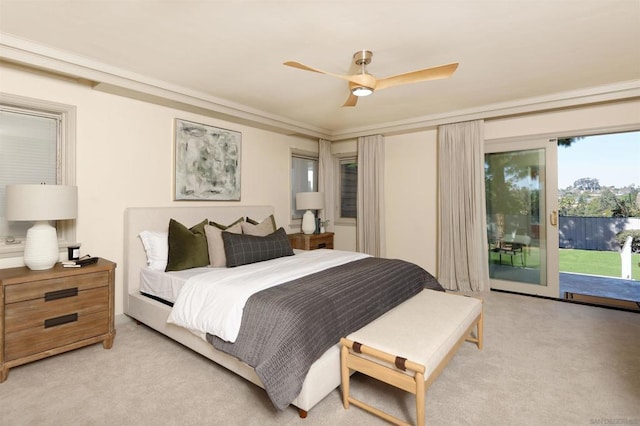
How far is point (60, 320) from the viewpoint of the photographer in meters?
2.45

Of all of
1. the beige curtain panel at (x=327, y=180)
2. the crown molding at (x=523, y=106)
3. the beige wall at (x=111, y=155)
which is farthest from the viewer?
the beige curtain panel at (x=327, y=180)

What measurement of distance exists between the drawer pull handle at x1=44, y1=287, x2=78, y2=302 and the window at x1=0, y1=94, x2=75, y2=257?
25.8 inches

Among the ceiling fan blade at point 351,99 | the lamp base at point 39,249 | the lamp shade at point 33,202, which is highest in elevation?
the ceiling fan blade at point 351,99

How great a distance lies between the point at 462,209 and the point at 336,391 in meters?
3.25

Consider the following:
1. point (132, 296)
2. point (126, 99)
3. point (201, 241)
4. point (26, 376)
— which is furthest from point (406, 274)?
point (126, 99)

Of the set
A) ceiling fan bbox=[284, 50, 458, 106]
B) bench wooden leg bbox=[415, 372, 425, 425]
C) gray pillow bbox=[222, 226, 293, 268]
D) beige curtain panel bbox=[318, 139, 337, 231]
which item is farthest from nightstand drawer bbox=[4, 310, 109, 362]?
beige curtain panel bbox=[318, 139, 337, 231]

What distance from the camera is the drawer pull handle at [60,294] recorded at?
94.0 inches

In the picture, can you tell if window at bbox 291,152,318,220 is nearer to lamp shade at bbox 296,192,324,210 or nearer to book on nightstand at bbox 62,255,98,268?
lamp shade at bbox 296,192,324,210

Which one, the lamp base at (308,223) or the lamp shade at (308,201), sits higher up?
the lamp shade at (308,201)

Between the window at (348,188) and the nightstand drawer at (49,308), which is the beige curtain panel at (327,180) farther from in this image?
the nightstand drawer at (49,308)

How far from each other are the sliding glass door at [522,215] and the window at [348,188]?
2151mm

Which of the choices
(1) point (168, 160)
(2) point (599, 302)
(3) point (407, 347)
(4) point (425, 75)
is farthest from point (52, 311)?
(2) point (599, 302)

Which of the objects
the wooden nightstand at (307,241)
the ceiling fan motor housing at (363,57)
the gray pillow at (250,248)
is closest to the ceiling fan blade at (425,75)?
the ceiling fan motor housing at (363,57)

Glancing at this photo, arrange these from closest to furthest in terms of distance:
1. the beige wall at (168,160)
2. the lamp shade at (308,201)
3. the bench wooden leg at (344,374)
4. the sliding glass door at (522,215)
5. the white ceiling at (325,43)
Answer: the bench wooden leg at (344,374) < the white ceiling at (325,43) < the beige wall at (168,160) < the sliding glass door at (522,215) < the lamp shade at (308,201)
